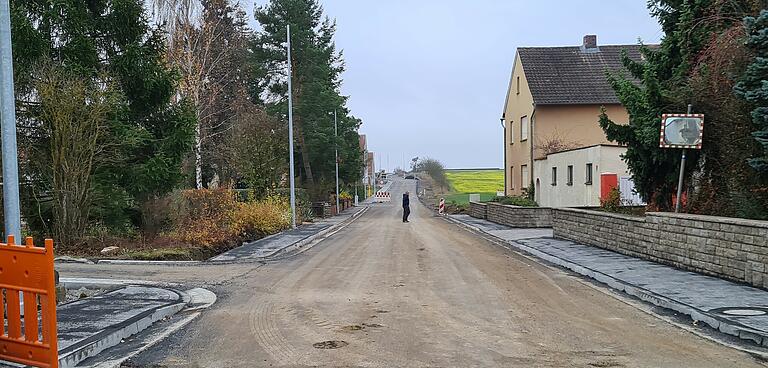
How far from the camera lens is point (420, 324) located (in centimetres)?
829

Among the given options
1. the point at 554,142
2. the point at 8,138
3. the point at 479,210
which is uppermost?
the point at 554,142

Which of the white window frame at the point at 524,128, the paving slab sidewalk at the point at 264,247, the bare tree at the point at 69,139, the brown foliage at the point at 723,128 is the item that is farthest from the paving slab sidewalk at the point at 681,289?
the white window frame at the point at 524,128

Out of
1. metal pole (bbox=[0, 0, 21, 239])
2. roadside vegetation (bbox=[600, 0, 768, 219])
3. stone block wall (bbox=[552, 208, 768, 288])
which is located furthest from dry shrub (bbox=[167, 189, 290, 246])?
roadside vegetation (bbox=[600, 0, 768, 219])

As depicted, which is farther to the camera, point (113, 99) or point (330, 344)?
point (113, 99)

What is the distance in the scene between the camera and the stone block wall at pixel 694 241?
10.2 meters

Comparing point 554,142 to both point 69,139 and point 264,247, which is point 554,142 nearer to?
point 264,247

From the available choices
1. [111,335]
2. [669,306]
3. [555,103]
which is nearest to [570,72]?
[555,103]

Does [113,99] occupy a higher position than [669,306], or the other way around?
[113,99]

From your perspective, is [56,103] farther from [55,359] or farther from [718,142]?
[718,142]

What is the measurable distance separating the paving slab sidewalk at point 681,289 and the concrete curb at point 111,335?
712 centimetres

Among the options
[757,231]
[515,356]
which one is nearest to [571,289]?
[757,231]

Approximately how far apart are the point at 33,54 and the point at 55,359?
15.8m

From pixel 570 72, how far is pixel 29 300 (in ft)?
130

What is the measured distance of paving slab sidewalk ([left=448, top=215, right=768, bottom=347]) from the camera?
794 cm
